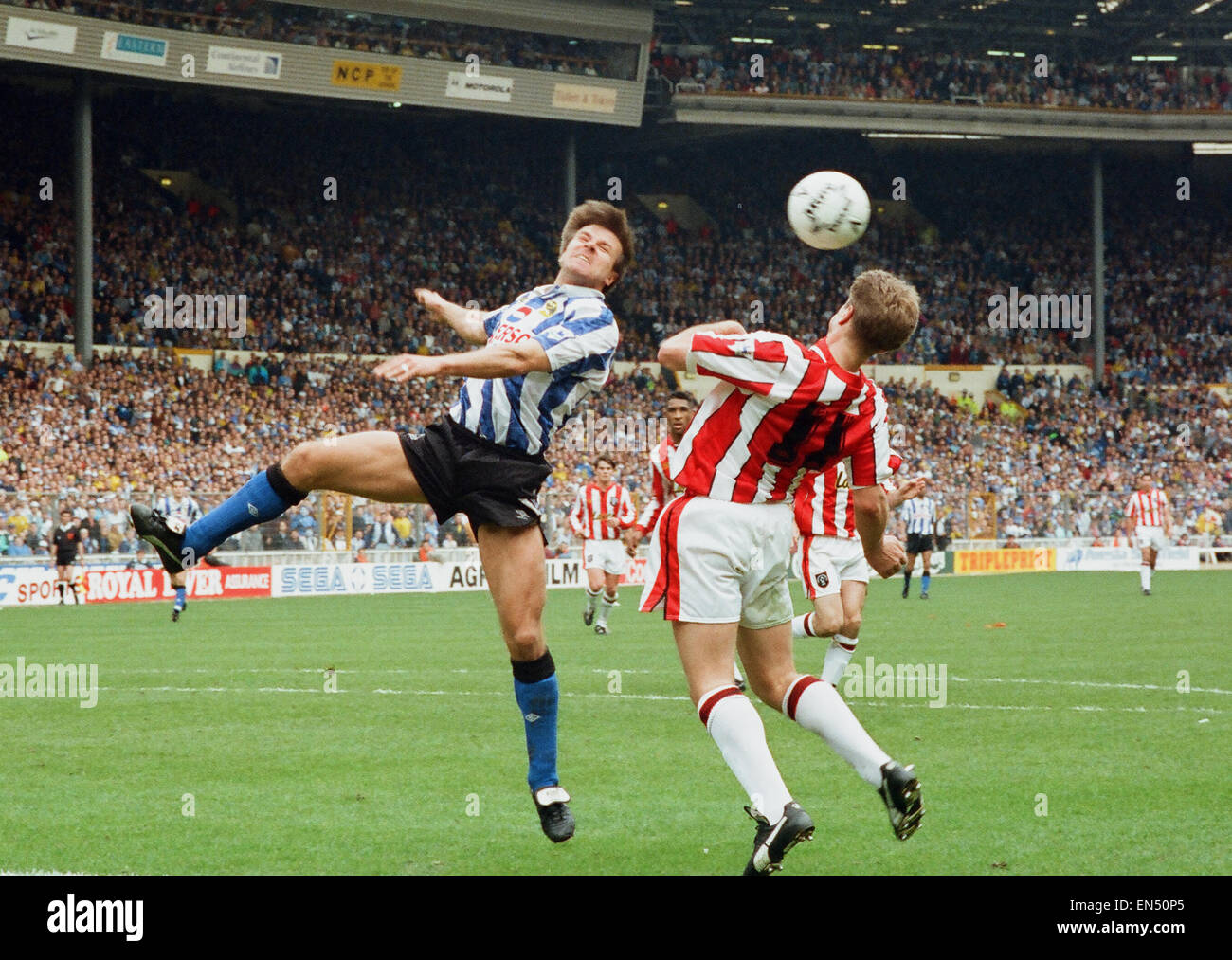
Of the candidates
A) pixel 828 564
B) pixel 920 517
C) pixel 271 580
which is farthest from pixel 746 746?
pixel 271 580

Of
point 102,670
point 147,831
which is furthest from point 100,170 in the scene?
point 147,831

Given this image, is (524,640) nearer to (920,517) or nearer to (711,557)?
(711,557)

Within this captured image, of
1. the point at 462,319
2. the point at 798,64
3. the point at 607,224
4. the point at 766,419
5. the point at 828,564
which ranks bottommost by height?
the point at 828,564

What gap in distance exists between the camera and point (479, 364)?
575cm

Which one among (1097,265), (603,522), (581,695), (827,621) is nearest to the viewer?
(827,621)

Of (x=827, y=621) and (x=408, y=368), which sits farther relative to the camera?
(x=827, y=621)

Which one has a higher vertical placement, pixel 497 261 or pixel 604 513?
pixel 497 261

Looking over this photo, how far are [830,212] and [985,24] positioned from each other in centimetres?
4188

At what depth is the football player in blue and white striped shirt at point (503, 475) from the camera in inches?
249

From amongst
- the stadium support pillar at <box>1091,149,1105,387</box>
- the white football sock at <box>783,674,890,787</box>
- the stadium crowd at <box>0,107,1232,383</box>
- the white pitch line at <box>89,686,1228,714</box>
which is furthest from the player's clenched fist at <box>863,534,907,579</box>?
the stadium support pillar at <box>1091,149,1105,387</box>

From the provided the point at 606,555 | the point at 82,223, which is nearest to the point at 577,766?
the point at 606,555

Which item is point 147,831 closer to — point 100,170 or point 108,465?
point 108,465

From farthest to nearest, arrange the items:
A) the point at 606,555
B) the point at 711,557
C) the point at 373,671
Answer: the point at 606,555, the point at 373,671, the point at 711,557
